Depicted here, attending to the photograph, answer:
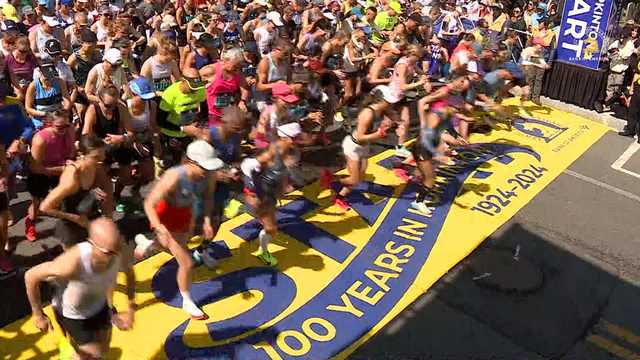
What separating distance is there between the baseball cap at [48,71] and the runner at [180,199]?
9.42 ft

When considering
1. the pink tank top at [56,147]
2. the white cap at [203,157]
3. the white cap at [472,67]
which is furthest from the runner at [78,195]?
the white cap at [472,67]

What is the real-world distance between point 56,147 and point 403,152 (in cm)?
575

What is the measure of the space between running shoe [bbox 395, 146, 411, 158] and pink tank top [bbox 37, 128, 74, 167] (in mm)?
5509

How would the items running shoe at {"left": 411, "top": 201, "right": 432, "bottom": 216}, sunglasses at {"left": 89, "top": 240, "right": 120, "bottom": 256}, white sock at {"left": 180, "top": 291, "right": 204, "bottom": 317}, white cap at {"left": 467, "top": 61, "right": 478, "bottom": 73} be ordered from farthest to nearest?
white cap at {"left": 467, "top": 61, "right": 478, "bottom": 73} < running shoe at {"left": 411, "top": 201, "right": 432, "bottom": 216} < white sock at {"left": 180, "top": 291, "right": 204, "bottom": 317} < sunglasses at {"left": 89, "top": 240, "right": 120, "bottom": 256}

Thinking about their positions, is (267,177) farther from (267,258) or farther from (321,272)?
(321,272)

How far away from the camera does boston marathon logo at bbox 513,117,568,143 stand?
1138cm

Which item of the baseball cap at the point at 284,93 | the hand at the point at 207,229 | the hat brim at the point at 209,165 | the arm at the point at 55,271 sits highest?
the hat brim at the point at 209,165

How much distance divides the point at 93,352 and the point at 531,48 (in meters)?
11.9

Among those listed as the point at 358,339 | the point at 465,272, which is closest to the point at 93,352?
the point at 358,339

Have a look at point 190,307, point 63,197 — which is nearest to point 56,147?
point 63,197

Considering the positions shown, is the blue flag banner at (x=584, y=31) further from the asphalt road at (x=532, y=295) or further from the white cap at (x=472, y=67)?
the asphalt road at (x=532, y=295)

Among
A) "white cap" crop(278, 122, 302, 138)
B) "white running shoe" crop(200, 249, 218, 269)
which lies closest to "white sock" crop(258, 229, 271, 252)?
"white running shoe" crop(200, 249, 218, 269)

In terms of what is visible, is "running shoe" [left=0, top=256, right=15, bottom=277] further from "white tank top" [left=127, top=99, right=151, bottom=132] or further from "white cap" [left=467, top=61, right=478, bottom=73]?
"white cap" [left=467, top=61, right=478, bottom=73]

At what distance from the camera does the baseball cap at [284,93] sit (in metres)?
7.76
